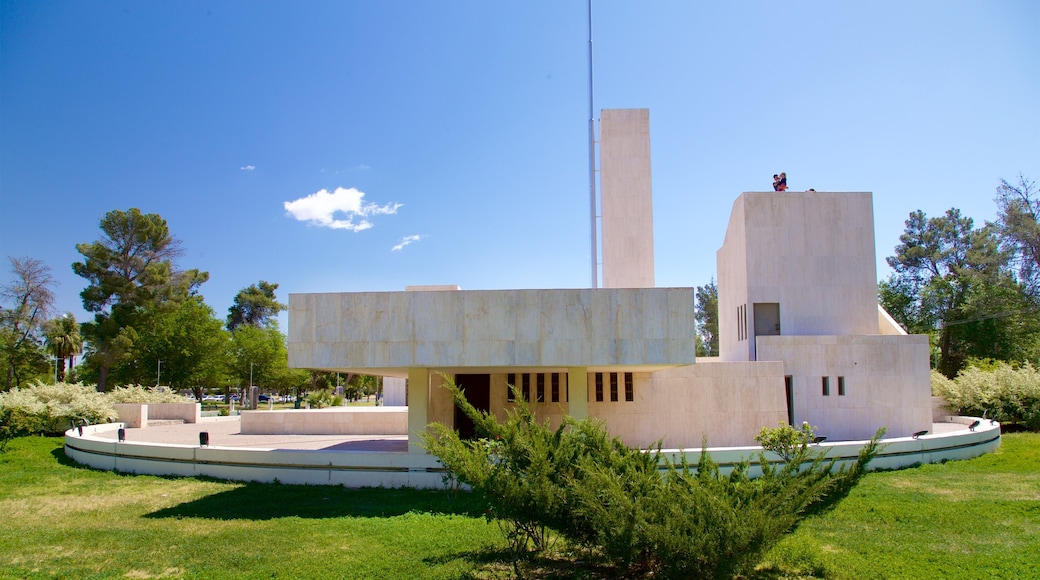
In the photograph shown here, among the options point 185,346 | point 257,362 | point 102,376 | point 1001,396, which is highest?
point 185,346

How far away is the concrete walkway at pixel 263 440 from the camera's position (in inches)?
637

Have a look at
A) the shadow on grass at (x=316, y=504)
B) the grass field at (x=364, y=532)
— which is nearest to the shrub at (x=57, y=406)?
the grass field at (x=364, y=532)

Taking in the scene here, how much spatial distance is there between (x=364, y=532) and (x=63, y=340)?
45249 millimetres

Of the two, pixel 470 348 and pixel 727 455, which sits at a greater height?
pixel 470 348

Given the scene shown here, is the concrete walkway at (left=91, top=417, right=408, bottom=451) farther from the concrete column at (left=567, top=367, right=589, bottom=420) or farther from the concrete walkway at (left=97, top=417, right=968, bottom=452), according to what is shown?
the concrete column at (left=567, top=367, right=589, bottom=420)

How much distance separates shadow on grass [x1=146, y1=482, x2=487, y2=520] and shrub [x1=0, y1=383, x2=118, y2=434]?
12.1 metres

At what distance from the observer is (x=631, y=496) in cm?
673

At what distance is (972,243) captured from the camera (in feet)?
130

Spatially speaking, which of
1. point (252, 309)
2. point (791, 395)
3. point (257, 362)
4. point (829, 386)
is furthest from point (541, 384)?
point (252, 309)

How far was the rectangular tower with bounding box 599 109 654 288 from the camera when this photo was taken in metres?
20.1

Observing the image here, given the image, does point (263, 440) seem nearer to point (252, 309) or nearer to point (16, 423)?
point (16, 423)

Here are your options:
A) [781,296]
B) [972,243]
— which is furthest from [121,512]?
[972,243]

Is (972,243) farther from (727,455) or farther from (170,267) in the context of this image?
(170,267)

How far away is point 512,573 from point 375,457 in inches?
246
